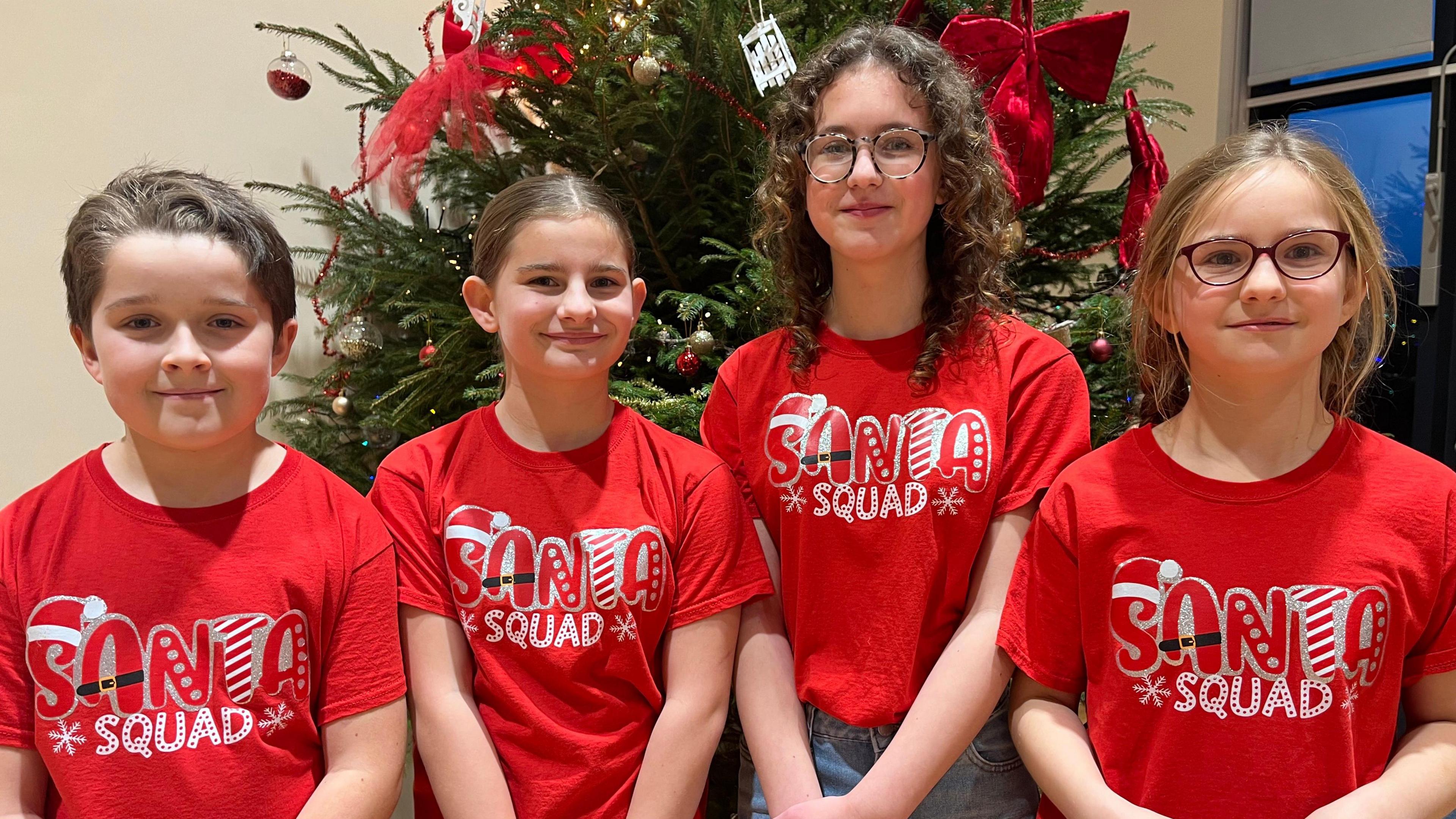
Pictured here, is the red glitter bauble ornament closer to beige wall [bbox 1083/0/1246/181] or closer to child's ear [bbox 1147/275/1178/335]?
child's ear [bbox 1147/275/1178/335]

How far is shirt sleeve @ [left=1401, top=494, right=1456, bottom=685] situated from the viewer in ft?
3.80

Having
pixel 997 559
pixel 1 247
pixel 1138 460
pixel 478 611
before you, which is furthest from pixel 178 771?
pixel 1 247

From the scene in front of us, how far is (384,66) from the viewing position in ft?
9.68

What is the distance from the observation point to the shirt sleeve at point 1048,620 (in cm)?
130

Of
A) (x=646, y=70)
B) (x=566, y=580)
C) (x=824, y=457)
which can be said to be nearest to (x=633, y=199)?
(x=646, y=70)

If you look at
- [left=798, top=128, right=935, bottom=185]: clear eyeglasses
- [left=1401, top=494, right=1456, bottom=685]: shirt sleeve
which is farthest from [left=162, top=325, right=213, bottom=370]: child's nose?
[left=1401, top=494, right=1456, bottom=685]: shirt sleeve

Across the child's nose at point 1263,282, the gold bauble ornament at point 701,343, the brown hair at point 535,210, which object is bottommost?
the gold bauble ornament at point 701,343

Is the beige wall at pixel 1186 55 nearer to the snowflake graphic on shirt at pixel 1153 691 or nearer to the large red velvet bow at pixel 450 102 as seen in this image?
the large red velvet bow at pixel 450 102

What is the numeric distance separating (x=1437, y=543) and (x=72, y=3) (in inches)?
107

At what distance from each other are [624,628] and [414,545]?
0.33 metres

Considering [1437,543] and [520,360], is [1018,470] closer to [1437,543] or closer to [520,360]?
[1437,543]

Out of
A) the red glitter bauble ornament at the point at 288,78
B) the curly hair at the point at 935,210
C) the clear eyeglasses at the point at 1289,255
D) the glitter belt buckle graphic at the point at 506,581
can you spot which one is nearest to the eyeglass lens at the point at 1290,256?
the clear eyeglasses at the point at 1289,255

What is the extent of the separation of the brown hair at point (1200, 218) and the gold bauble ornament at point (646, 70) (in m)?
1.09

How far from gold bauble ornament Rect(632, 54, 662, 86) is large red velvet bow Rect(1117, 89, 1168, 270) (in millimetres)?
1047
